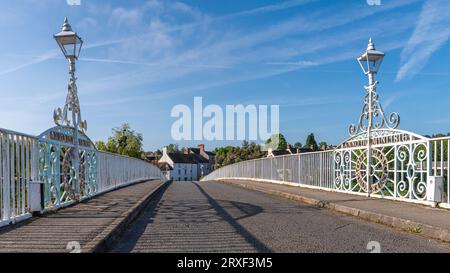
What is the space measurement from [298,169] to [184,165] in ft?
363

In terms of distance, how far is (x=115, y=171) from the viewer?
1750 cm

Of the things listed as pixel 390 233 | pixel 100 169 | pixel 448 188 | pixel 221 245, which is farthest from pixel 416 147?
pixel 100 169

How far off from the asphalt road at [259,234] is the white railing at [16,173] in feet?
6.86

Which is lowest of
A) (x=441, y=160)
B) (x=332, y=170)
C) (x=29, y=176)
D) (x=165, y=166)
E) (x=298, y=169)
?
(x=165, y=166)

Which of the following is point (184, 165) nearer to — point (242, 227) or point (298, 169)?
point (298, 169)

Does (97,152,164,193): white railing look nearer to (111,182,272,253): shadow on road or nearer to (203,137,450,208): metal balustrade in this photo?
(111,182,272,253): shadow on road

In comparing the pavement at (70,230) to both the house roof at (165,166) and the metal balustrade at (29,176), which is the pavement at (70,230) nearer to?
the metal balustrade at (29,176)

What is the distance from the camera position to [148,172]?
31.0m

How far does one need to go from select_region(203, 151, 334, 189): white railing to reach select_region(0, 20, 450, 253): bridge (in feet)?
0.64

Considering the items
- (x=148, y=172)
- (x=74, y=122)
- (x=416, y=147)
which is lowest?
(x=148, y=172)

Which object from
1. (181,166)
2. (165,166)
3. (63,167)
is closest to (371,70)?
(63,167)

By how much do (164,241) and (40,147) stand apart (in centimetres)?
422

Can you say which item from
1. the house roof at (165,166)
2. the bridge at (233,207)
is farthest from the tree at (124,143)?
the bridge at (233,207)
